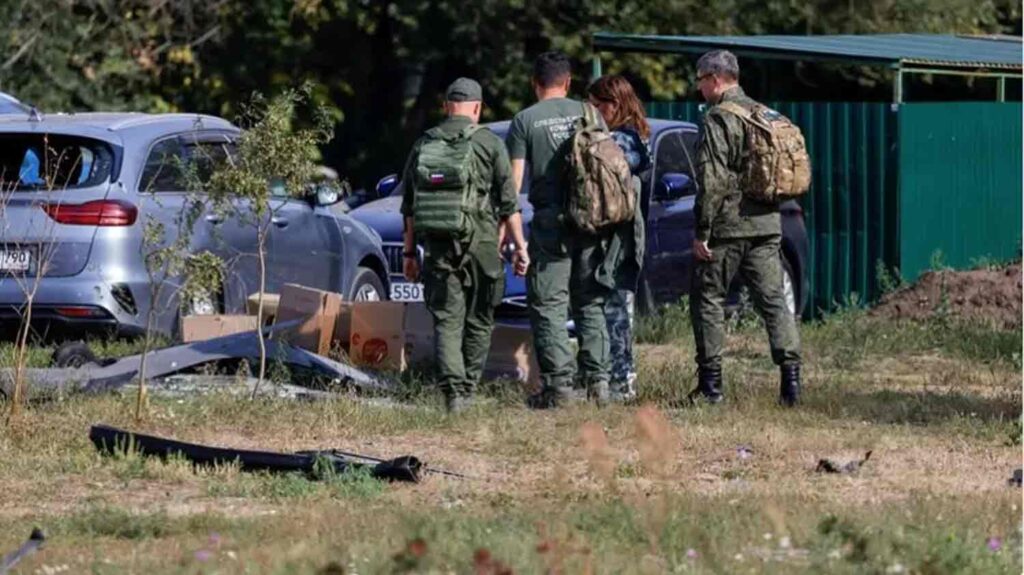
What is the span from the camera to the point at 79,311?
40.4 feet

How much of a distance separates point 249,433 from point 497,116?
1446 cm

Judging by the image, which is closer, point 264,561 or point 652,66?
point 264,561

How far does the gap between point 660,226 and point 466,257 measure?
443cm

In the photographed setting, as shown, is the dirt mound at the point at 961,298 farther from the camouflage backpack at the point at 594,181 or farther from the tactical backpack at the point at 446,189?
the tactical backpack at the point at 446,189

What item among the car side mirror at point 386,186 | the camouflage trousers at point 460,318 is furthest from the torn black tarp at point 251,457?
the car side mirror at point 386,186

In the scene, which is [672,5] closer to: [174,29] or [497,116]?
[497,116]

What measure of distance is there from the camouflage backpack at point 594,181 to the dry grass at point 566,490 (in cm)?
95

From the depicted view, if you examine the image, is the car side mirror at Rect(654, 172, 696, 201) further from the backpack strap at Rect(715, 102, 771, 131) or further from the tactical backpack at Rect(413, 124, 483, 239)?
the tactical backpack at Rect(413, 124, 483, 239)

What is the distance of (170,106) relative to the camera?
24.6 metres

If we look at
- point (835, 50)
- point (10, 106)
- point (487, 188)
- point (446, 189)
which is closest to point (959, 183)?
point (835, 50)

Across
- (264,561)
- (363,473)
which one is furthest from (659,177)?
(264,561)

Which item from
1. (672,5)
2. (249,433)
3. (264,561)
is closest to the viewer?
(264,561)

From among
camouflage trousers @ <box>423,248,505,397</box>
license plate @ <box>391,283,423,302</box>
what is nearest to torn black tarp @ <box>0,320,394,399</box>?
camouflage trousers @ <box>423,248,505,397</box>

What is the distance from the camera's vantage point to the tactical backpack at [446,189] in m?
10.1
